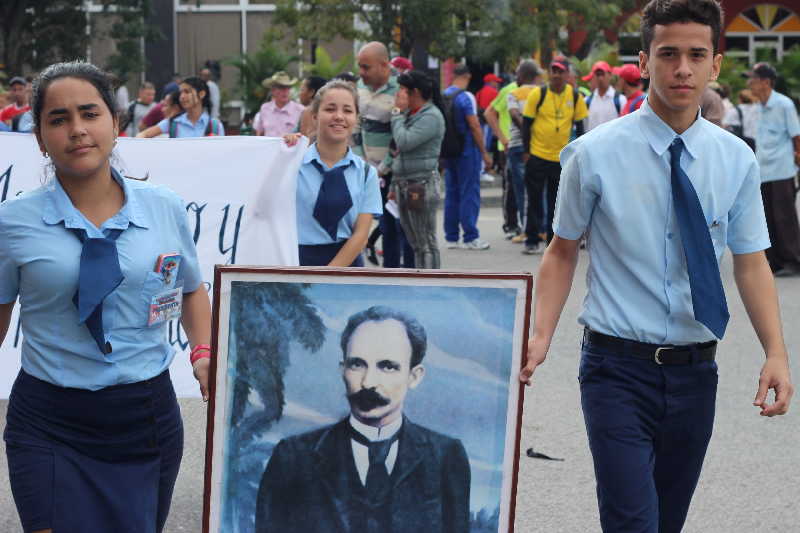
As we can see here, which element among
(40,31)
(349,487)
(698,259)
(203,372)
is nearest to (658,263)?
(698,259)

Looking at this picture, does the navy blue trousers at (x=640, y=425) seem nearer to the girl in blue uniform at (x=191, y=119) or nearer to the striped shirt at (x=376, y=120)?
the striped shirt at (x=376, y=120)

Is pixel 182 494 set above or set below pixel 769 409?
below

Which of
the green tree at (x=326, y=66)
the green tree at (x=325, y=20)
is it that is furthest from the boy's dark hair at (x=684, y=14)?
the green tree at (x=326, y=66)

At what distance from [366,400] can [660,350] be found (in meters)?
0.82

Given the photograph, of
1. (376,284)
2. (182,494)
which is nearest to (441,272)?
(376,284)

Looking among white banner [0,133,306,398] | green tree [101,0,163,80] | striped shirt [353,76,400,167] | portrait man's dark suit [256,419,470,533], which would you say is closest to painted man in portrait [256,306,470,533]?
portrait man's dark suit [256,419,470,533]

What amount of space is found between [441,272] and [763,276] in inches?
39.2

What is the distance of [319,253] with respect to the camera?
21.8 ft

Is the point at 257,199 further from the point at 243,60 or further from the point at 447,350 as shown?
the point at 243,60

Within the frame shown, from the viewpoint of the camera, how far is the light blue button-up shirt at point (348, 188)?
657 centimetres

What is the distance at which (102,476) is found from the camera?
140 inches

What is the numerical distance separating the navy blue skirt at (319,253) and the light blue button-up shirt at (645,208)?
112 inches

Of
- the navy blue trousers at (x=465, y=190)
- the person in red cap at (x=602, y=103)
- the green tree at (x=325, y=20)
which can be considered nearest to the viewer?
the navy blue trousers at (x=465, y=190)

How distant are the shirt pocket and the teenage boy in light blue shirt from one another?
100 centimetres
